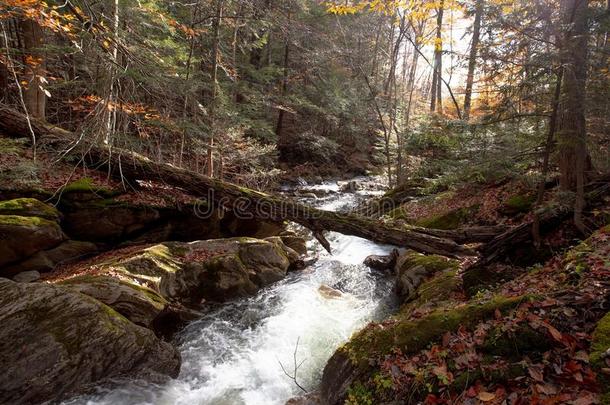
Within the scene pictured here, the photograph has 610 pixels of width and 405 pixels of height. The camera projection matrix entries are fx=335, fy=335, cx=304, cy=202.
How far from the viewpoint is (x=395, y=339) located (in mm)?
4168

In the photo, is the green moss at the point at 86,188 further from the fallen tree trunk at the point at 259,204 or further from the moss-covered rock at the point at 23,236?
the moss-covered rock at the point at 23,236

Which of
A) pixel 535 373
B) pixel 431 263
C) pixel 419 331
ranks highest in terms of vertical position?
pixel 535 373

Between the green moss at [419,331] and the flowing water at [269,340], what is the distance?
1604mm

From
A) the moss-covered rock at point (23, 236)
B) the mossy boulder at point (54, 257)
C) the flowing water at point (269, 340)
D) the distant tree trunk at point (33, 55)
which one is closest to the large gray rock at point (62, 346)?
the flowing water at point (269, 340)

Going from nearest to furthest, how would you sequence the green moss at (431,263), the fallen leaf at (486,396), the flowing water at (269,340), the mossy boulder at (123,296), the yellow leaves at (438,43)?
the fallen leaf at (486,396) → the flowing water at (269,340) → the mossy boulder at (123,296) → the yellow leaves at (438,43) → the green moss at (431,263)

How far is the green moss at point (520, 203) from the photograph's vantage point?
839 centimetres

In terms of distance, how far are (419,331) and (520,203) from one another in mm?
6369

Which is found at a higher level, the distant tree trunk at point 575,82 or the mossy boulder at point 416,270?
the distant tree trunk at point 575,82

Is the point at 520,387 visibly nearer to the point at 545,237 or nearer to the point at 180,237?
the point at 545,237

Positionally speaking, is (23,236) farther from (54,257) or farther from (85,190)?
(85,190)

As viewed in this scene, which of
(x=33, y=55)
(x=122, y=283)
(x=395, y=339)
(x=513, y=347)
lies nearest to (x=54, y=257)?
(x=122, y=283)

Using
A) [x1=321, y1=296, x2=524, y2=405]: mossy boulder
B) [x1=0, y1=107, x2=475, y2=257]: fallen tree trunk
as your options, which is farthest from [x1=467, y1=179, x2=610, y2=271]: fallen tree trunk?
[x1=321, y1=296, x2=524, y2=405]: mossy boulder

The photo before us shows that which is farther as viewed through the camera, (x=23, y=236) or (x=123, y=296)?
(x=23, y=236)

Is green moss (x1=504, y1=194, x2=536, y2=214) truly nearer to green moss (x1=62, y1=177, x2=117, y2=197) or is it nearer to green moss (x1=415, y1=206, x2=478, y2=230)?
green moss (x1=415, y1=206, x2=478, y2=230)
